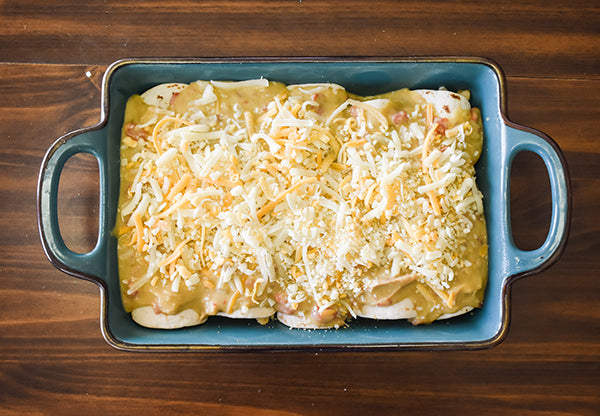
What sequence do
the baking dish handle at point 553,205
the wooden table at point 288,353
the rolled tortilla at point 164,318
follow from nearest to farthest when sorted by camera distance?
1. the baking dish handle at point 553,205
2. the rolled tortilla at point 164,318
3. the wooden table at point 288,353

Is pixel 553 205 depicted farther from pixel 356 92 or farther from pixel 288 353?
pixel 288 353

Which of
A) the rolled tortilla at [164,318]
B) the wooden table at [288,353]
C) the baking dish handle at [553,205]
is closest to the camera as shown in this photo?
the baking dish handle at [553,205]

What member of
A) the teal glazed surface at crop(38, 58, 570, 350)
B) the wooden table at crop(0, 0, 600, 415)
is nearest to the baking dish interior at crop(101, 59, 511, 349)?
the teal glazed surface at crop(38, 58, 570, 350)

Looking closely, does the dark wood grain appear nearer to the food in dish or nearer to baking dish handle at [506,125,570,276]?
the food in dish

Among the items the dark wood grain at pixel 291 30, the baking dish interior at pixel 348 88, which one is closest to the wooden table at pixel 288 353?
the dark wood grain at pixel 291 30

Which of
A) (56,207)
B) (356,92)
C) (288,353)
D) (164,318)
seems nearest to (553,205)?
(356,92)

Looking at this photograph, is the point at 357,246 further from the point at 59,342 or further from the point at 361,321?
the point at 59,342

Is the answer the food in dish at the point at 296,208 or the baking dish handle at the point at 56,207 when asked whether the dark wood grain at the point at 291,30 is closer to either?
the food in dish at the point at 296,208
